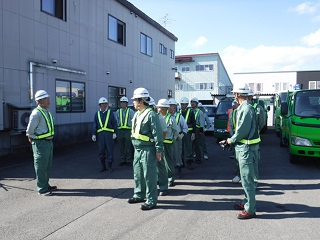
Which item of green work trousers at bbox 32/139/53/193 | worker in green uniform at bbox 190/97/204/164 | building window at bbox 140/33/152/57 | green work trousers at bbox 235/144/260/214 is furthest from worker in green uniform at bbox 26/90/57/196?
building window at bbox 140/33/152/57

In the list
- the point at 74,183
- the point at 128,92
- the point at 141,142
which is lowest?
the point at 74,183

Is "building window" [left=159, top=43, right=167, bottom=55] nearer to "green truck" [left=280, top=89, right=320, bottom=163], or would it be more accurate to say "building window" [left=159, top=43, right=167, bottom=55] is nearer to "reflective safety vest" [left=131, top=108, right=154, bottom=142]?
"green truck" [left=280, top=89, right=320, bottom=163]

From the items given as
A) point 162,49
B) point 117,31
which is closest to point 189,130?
point 117,31

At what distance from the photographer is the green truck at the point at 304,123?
770 centimetres

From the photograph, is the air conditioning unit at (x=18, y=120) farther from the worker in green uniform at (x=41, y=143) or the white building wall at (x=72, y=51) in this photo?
the worker in green uniform at (x=41, y=143)

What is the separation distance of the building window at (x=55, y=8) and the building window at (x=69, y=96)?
9.29 ft

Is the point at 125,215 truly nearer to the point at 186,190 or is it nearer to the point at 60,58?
the point at 186,190

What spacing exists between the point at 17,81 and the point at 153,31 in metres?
14.1

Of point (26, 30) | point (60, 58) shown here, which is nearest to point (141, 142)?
point (26, 30)

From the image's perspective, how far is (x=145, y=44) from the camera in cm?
2144

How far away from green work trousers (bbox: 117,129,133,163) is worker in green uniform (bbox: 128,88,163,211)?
3571mm

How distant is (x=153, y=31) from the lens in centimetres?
2277

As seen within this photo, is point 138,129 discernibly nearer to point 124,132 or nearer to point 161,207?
point 161,207

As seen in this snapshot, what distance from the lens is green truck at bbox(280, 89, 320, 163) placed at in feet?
25.3
